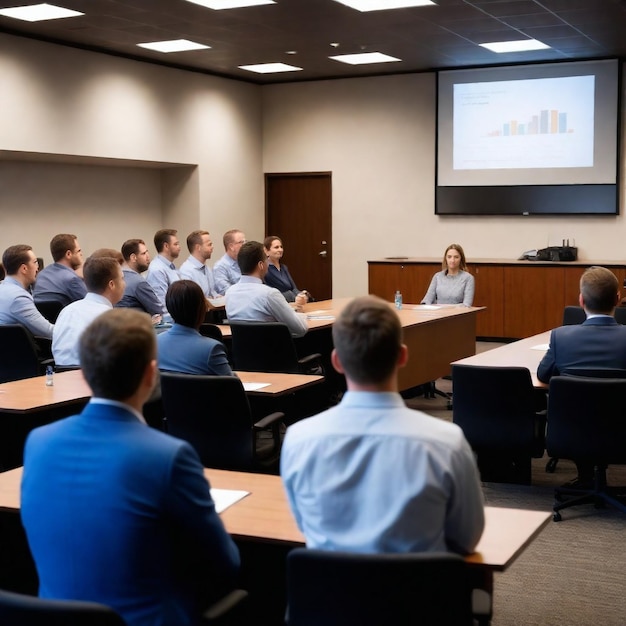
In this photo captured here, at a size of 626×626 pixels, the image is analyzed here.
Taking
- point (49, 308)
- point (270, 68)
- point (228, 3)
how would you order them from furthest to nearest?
Answer: point (270, 68) < point (228, 3) < point (49, 308)

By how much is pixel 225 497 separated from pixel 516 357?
3.25 m

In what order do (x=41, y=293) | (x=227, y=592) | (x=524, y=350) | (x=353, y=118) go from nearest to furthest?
(x=227, y=592)
(x=524, y=350)
(x=41, y=293)
(x=353, y=118)

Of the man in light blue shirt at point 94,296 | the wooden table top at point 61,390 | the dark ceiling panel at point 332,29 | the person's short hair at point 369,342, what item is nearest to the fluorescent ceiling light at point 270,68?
the dark ceiling panel at point 332,29

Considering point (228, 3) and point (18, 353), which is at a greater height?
point (228, 3)

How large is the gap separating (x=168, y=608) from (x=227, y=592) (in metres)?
0.45

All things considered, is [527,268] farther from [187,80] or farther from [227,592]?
[227,592]

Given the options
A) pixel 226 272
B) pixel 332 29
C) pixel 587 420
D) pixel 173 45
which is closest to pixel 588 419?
pixel 587 420

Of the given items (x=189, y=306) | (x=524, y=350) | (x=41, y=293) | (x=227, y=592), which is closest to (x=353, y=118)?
(x=41, y=293)

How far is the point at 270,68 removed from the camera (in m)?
12.2

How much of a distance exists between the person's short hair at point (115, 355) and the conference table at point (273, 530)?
661mm

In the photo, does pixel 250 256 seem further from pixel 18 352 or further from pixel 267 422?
pixel 267 422

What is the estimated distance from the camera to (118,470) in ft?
6.54

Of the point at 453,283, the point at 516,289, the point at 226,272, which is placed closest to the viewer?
the point at 453,283

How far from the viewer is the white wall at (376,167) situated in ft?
40.9
